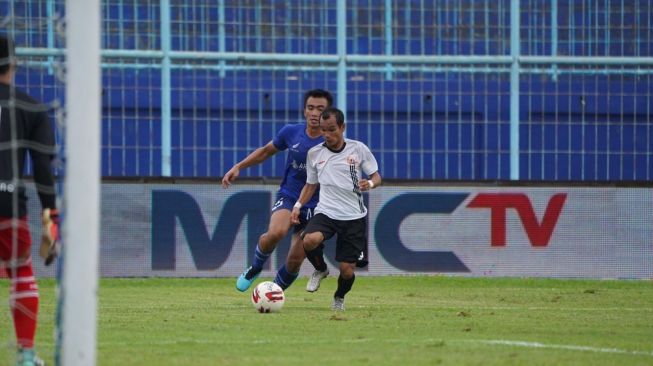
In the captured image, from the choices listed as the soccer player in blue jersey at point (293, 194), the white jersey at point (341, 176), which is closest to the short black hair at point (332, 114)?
the white jersey at point (341, 176)

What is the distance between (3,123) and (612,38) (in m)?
13.2

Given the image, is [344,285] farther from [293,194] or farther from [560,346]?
[560,346]

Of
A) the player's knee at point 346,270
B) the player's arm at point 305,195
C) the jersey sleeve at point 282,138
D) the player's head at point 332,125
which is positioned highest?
the player's head at point 332,125

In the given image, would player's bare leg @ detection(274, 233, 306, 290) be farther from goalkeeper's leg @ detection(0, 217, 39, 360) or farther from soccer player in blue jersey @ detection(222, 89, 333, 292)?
goalkeeper's leg @ detection(0, 217, 39, 360)

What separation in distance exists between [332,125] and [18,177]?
173 inches

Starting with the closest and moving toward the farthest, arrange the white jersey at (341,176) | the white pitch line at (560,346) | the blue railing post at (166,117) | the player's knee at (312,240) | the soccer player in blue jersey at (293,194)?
the white pitch line at (560,346)
the player's knee at (312,240)
the white jersey at (341,176)
the soccer player in blue jersey at (293,194)
the blue railing post at (166,117)

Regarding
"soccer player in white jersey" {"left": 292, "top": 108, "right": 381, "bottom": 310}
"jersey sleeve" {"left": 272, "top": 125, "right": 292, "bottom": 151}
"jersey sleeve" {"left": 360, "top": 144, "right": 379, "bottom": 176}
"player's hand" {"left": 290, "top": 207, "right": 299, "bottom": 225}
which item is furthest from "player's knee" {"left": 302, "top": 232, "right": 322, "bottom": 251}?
"jersey sleeve" {"left": 272, "top": 125, "right": 292, "bottom": 151}

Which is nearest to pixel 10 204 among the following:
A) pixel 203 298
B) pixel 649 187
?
pixel 203 298

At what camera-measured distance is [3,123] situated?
7.96 metres

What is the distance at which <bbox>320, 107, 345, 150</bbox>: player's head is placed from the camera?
11.9 m

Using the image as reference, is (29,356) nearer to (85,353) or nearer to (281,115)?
(85,353)

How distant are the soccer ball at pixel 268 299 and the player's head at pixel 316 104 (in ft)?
6.03

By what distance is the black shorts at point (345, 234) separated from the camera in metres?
12.1

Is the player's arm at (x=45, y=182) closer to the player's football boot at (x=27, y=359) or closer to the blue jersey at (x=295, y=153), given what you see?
the player's football boot at (x=27, y=359)
